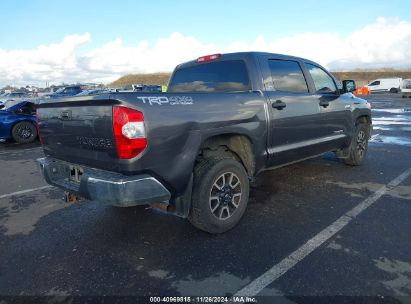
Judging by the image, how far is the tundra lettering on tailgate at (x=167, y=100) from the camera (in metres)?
2.85

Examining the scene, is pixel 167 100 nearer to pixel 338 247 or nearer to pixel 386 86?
pixel 338 247

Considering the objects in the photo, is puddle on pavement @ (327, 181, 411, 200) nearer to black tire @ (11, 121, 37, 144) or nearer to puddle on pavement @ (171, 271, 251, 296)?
puddle on pavement @ (171, 271, 251, 296)

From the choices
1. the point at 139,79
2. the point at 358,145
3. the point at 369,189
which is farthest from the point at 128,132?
the point at 139,79

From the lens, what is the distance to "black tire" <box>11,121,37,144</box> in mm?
10367

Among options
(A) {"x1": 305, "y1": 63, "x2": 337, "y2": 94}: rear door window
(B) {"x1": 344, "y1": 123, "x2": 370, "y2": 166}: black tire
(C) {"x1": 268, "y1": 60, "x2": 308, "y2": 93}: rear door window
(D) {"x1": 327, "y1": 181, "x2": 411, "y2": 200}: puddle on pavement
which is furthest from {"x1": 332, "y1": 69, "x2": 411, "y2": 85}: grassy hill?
(C) {"x1": 268, "y1": 60, "x2": 308, "y2": 93}: rear door window

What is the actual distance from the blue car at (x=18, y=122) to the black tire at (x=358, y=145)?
8.81m

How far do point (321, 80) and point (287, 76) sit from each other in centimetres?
102

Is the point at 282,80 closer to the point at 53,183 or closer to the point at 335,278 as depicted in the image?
the point at 335,278

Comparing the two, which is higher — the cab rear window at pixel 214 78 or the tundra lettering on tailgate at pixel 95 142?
the cab rear window at pixel 214 78

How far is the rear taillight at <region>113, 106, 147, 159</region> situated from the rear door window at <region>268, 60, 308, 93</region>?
6.96 feet

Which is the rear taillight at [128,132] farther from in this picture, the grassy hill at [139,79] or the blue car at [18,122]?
the grassy hill at [139,79]

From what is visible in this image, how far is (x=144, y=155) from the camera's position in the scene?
2.85 meters

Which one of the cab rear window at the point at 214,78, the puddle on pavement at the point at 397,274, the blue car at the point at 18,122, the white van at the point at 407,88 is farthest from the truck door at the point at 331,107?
the white van at the point at 407,88

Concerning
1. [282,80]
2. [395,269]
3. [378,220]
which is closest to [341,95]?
[282,80]
